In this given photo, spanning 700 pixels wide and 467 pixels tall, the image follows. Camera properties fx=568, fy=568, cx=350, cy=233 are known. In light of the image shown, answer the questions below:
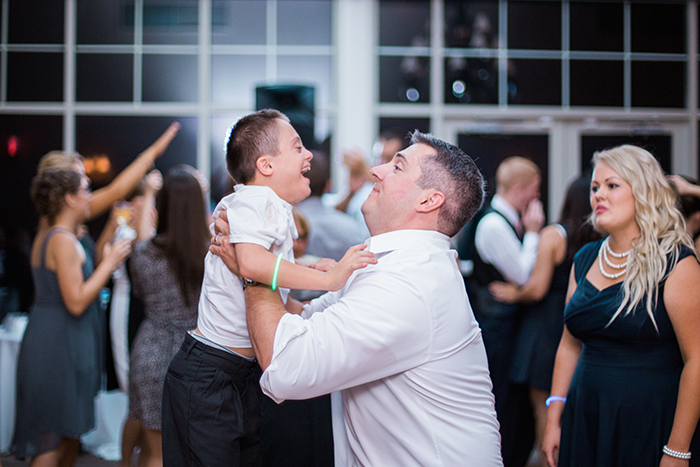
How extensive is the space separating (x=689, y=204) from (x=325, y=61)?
12.4 ft

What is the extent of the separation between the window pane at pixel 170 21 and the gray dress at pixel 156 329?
3.52 metres

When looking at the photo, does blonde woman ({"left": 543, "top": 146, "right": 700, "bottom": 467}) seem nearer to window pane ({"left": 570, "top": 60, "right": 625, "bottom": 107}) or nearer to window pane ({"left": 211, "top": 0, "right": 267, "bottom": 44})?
window pane ({"left": 570, "top": 60, "right": 625, "bottom": 107})

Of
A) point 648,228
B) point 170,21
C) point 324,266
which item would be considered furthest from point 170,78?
point 648,228

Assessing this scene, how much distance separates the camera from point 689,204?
2549mm

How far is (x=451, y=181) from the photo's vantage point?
1435 mm

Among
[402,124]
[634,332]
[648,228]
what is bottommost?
[634,332]

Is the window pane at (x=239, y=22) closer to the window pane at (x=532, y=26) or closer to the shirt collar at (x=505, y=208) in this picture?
the window pane at (x=532, y=26)

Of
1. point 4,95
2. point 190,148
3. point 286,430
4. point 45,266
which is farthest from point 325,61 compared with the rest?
point 286,430

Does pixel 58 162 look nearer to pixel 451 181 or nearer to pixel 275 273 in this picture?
pixel 275 273

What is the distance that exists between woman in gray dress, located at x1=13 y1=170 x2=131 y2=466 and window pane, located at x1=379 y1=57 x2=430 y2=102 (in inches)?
133

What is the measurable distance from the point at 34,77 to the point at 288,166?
485cm

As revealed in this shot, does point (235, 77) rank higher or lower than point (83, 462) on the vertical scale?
higher

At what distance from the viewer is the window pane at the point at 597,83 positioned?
5645 mm

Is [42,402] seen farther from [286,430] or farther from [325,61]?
[325,61]
